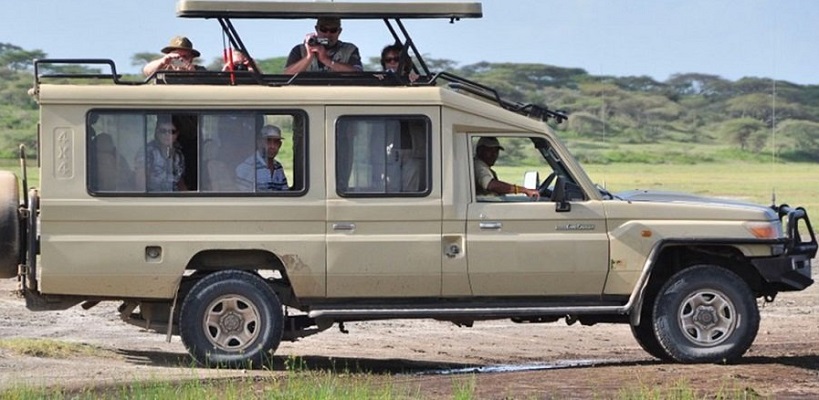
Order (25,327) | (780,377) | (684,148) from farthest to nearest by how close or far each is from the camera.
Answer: (684,148), (25,327), (780,377)

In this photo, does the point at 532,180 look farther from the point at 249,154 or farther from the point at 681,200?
the point at 249,154

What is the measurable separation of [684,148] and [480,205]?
5666cm

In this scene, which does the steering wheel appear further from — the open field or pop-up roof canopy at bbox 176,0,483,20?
the open field

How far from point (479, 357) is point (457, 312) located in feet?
5.80

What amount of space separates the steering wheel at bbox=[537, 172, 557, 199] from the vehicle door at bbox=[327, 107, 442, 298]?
0.79 metres

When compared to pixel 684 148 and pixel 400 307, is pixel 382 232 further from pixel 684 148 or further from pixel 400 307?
pixel 684 148

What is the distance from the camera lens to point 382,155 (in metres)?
12.5

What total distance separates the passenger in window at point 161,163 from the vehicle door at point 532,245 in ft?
6.62

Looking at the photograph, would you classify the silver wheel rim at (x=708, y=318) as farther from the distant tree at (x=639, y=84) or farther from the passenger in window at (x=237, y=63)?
the distant tree at (x=639, y=84)

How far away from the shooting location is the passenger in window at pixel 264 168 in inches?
489

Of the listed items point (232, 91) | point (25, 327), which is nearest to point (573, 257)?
point (232, 91)

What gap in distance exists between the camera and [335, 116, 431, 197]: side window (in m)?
12.5

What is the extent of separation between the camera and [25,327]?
1578 centimetres

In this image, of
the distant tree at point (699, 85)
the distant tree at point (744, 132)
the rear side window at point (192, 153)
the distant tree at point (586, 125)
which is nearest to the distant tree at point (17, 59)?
the distant tree at point (586, 125)
